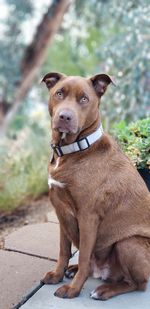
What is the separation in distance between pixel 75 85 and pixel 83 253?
3.04ft

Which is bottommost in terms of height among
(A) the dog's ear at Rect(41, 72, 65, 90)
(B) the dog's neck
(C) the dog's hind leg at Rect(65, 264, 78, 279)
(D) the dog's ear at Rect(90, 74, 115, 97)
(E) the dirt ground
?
(E) the dirt ground

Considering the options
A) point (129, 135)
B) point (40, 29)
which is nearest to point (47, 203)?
point (129, 135)

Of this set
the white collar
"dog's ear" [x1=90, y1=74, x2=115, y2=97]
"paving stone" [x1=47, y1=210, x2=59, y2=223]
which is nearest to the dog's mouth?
the white collar

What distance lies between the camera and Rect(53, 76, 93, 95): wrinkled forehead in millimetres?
2398

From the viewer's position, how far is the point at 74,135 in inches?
97.4

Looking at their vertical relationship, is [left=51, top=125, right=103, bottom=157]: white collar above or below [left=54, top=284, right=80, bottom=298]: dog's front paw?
above

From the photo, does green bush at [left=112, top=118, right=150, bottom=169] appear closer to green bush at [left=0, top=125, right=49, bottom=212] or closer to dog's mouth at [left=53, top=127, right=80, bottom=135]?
dog's mouth at [left=53, top=127, right=80, bottom=135]

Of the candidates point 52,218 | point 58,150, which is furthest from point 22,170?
point 58,150

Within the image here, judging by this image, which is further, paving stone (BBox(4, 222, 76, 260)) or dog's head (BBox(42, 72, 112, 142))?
paving stone (BBox(4, 222, 76, 260))

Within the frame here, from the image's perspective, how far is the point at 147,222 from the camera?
265cm

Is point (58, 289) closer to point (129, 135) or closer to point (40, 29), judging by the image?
point (129, 135)

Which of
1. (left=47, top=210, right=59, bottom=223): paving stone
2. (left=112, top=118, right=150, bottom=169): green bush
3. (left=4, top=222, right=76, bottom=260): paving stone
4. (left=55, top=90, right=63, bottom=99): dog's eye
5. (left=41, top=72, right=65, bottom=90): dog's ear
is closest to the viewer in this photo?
(left=55, top=90, right=63, bottom=99): dog's eye

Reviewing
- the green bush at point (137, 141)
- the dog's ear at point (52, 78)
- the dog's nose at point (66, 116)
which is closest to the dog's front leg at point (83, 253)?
the dog's nose at point (66, 116)

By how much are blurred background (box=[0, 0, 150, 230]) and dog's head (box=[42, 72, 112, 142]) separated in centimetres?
95
